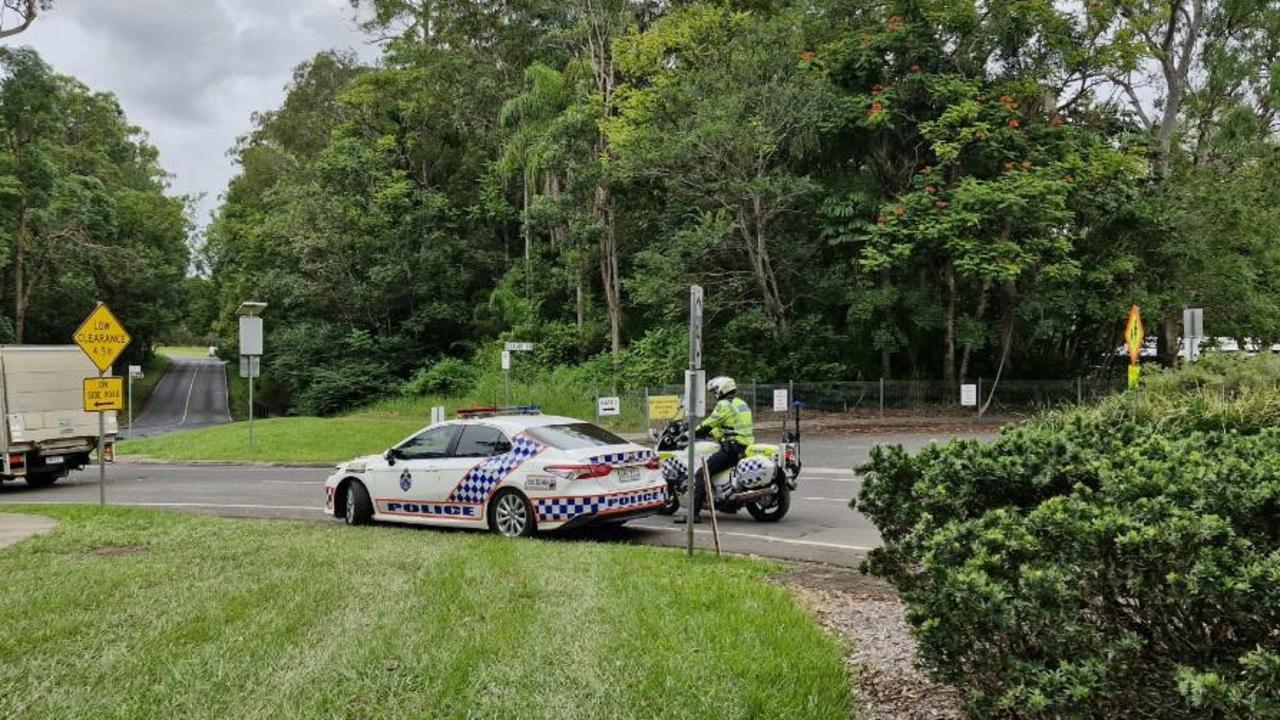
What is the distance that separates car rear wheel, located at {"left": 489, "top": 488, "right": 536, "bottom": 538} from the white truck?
12.9 meters

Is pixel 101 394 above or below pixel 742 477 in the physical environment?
above

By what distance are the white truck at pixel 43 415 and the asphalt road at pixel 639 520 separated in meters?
0.63

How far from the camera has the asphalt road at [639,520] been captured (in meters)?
10.5

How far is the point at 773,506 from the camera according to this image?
12.2 metres

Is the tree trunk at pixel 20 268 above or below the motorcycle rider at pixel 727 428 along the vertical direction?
above

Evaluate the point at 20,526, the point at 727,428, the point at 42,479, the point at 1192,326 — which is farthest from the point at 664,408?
the point at 42,479

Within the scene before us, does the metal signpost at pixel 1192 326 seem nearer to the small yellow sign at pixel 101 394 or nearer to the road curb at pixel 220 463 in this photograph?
the road curb at pixel 220 463

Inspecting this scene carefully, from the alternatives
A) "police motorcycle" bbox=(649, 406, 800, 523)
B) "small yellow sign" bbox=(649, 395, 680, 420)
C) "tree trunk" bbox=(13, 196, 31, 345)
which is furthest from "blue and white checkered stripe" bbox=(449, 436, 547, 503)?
"tree trunk" bbox=(13, 196, 31, 345)

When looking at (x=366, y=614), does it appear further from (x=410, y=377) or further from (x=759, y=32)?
(x=410, y=377)

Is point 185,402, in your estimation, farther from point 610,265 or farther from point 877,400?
point 877,400

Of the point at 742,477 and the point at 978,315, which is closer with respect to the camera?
the point at 742,477

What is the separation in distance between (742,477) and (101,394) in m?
10.1

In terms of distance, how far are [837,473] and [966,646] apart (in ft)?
48.0

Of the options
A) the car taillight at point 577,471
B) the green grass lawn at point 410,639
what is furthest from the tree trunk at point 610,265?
the green grass lawn at point 410,639
